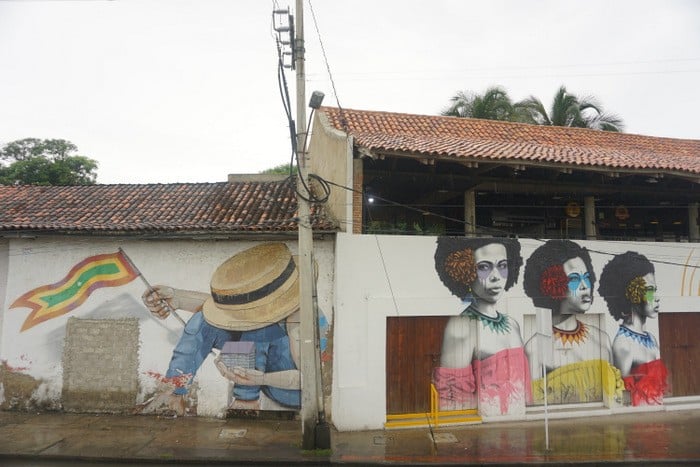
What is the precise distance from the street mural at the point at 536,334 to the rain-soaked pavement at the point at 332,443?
23.8 inches

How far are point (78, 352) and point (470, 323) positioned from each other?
26.7ft

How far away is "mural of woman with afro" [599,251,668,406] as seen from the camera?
9.48m

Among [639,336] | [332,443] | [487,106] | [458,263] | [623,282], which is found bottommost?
[332,443]

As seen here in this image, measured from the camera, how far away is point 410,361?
8.56m

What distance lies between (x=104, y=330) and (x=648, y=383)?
465 inches

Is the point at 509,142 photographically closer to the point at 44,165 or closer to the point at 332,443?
the point at 332,443

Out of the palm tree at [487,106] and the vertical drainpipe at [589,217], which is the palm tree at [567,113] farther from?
the vertical drainpipe at [589,217]

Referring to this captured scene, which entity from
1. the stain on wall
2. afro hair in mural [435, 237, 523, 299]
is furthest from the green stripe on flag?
afro hair in mural [435, 237, 523, 299]

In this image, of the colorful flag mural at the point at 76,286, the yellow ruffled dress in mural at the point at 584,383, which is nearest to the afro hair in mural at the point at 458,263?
the yellow ruffled dress in mural at the point at 584,383

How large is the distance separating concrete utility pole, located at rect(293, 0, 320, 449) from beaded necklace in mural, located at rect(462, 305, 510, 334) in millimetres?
3391

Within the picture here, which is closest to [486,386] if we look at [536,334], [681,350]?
[536,334]

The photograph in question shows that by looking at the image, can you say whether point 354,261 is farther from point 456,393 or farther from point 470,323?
point 456,393

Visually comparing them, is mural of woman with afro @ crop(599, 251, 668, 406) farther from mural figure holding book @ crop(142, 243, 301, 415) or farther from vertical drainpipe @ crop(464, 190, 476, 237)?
mural figure holding book @ crop(142, 243, 301, 415)

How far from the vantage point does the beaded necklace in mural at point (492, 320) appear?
8.84m
